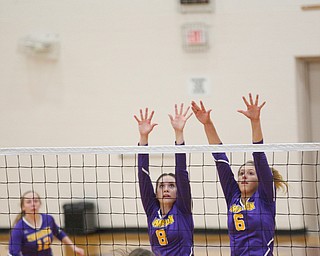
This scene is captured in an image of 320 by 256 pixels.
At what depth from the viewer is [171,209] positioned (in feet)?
17.6

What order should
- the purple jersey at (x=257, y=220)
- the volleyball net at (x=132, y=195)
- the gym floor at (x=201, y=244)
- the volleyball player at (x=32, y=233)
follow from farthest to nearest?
the volleyball net at (x=132, y=195) < the gym floor at (x=201, y=244) < the volleyball player at (x=32, y=233) < the purple jersey at (x=257, y=220)

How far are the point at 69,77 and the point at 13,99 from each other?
913 millimetres

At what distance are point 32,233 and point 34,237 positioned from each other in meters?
0.05

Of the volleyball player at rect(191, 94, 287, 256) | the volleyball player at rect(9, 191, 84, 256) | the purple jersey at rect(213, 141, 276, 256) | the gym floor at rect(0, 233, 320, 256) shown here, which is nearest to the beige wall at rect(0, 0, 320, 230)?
the gym floor at rect(0, 233, 320, 256)

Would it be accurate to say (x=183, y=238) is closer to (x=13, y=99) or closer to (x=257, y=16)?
(x=257, y=16)

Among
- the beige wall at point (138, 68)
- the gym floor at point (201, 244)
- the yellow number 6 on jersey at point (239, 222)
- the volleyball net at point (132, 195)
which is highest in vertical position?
the beige wall at point (138, 68)

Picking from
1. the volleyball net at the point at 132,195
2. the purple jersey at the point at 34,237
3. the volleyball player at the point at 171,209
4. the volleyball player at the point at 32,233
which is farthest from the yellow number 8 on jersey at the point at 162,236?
the volleyball net at the point at 132,195

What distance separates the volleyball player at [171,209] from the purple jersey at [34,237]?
1.94 metres

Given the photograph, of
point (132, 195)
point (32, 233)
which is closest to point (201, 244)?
point (132, 195)

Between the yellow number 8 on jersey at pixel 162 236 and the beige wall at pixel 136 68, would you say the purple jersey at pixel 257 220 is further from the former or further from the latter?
the beige wall at pixel 136 68

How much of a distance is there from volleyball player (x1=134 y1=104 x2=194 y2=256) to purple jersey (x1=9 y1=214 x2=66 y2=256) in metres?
1.94

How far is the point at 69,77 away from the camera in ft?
32.7

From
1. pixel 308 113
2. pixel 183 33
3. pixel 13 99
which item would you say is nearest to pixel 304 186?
pixel 308 113

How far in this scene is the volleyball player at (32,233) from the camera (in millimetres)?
6820
